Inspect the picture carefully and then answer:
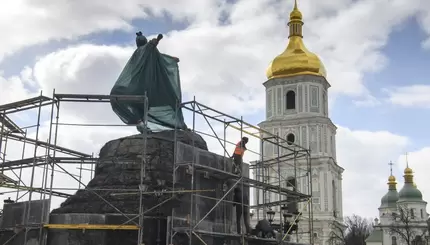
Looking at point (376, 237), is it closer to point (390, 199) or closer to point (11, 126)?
point (390, 199)

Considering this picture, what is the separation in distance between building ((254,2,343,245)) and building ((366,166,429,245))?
1355 centimetres

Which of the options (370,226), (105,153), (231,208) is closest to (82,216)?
(105,153)

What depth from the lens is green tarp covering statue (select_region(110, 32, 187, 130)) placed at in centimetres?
1603

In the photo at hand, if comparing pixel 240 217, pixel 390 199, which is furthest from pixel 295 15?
pixel 240 217

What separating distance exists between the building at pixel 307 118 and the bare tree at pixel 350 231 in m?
0.77

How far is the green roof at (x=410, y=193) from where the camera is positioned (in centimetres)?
6838

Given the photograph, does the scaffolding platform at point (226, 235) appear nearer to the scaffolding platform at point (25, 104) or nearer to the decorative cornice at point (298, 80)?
the scaffolding platform at point (25, 104)

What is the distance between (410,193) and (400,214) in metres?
9.04

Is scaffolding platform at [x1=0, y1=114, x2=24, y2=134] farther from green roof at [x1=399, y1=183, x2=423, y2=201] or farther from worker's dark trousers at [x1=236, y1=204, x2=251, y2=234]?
green roof at [x1=399, y1=183, x2=423, y2=201]

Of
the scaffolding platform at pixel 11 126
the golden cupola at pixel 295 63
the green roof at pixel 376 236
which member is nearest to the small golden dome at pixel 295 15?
the golden cupola at pixel 295 63

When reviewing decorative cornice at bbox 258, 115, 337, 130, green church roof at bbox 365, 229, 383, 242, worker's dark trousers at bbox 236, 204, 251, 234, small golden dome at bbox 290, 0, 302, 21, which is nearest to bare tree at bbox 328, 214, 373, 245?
green church roof at bbox 365, 229, 383, 242

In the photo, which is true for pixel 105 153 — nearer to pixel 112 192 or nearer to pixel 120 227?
pixel 112 192

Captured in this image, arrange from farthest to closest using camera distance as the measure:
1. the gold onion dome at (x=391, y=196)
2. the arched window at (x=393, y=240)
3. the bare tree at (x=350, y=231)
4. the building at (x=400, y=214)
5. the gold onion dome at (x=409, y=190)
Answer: the gold onion dome at (x=391, y=196) < the gold onion dome at (x=409, y=190) < the arched window at (x=393, y=240) < the building at (x=400, y=214) < the bare tree at (x=350, y=231)

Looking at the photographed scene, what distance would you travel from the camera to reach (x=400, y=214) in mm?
60750
